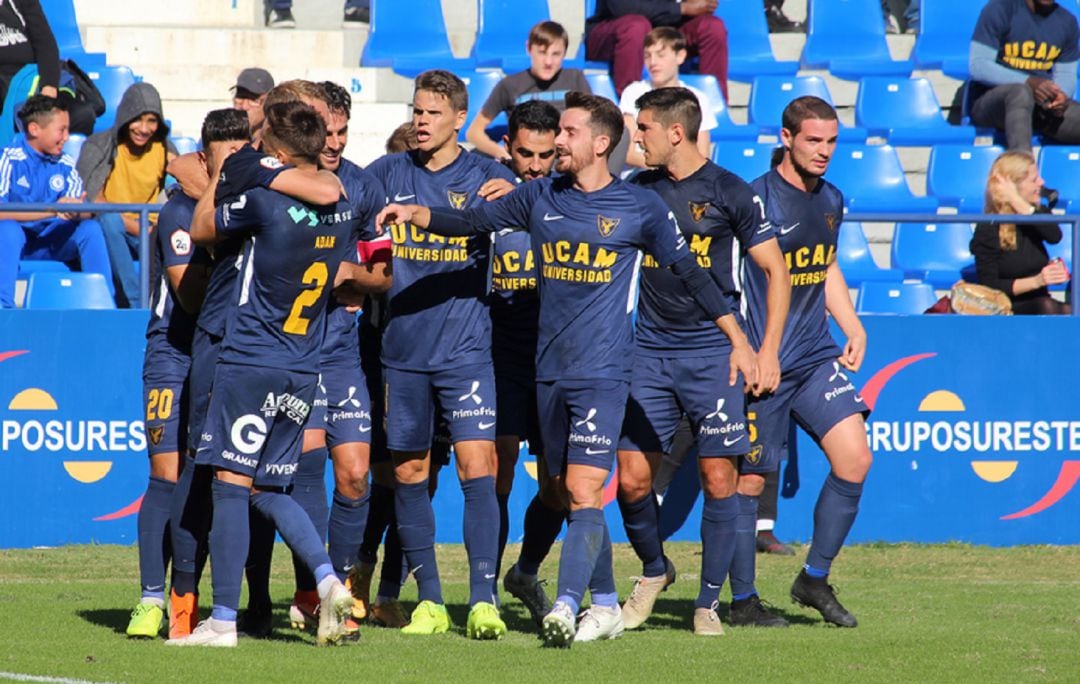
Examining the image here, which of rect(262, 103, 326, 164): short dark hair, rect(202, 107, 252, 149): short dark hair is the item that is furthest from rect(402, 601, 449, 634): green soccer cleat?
rect(202, 107, 252, 149): short dark hair

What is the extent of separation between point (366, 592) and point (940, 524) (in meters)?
4.73

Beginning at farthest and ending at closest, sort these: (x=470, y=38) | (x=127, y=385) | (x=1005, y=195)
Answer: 1. (x=470, y=38)
2. (x=1005, y=195)
3. (x=127, y=385)

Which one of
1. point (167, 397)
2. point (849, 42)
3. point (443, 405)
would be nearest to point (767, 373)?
point (443, 405)

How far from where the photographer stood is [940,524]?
11.2m

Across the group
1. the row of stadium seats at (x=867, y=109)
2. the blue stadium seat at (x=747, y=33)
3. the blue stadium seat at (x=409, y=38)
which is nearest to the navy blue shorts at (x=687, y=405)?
the row of stadium seats at (x=867, y=109)

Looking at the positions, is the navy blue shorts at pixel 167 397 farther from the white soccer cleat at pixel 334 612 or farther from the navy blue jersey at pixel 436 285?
the white soccer cleat at pixel 334 612

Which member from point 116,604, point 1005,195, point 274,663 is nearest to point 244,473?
point 274,663

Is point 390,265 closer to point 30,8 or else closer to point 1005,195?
point 1005,195

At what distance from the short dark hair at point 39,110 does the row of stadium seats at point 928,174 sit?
18.5 ft

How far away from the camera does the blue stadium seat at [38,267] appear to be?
421 inches

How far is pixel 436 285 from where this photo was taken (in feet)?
24.9

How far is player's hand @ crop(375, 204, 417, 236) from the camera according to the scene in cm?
695

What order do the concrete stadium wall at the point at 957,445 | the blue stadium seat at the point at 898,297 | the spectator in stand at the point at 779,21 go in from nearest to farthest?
the concrete stadium wall at the point at 957,445, the blue stadium seat at the point at 898,297, the spectator in stand at the point at 779,21

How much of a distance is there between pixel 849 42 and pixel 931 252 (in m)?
4.23
